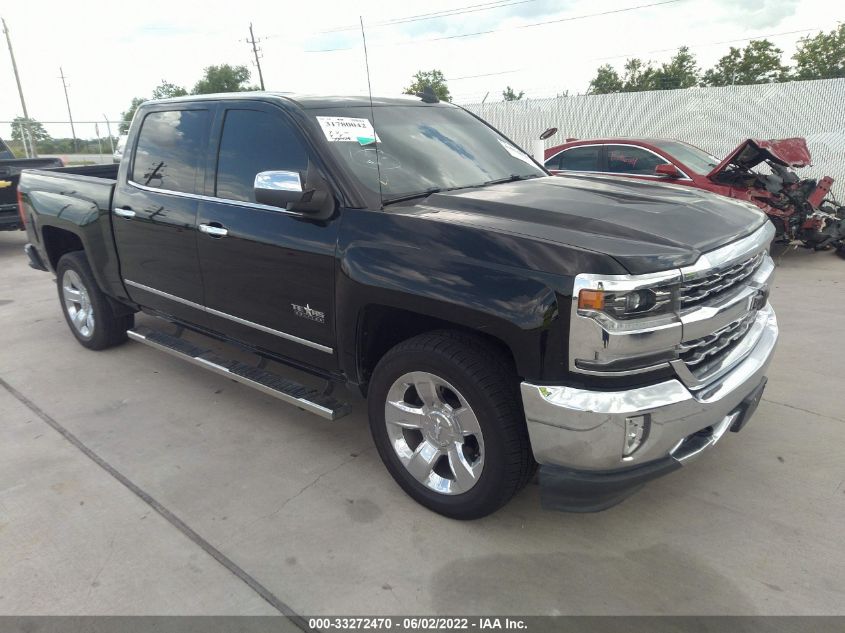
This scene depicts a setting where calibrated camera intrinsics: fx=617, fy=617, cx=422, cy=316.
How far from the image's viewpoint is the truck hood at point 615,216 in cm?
237

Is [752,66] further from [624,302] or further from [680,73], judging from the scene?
[624,302]

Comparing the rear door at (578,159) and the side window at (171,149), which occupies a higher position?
the side window at (171,149)

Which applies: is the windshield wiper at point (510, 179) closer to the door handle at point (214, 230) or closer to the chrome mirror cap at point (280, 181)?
the chrome mirror cap at point (280, 181)

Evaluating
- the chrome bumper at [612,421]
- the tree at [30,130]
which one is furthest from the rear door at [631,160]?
the tree at [30,130]

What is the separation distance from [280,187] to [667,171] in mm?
6110

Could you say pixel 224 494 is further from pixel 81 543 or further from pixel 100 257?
pixel 100 257

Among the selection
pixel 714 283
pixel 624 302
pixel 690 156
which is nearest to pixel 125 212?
pixel 624 302

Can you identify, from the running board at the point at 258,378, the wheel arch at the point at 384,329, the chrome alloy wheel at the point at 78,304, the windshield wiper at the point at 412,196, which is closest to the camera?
the wheel arch at the point at 384,329

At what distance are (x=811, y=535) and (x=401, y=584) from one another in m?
1.83

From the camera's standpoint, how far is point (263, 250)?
3.35 metres

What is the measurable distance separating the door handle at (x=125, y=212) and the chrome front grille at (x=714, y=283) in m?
3.61

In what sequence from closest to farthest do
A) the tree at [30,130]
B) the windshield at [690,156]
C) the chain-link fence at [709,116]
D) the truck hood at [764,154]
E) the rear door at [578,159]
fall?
1. the truck hood at [764,154]
2. the windshield at [690,156]
3. the rear door at [578,159]
4. the chain-link fence at [709,116]
5. the tree at [30,130]

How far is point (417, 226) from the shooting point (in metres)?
2.71

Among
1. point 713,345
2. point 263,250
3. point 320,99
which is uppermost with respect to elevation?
point 320,99
